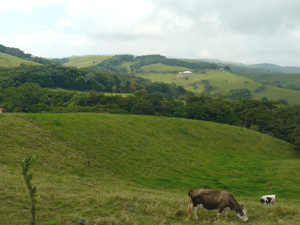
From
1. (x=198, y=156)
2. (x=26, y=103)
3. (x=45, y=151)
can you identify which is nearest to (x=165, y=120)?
(x=198, y=156)

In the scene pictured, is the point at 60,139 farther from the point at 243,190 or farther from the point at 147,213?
the point at 243,190

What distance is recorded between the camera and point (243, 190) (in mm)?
24891

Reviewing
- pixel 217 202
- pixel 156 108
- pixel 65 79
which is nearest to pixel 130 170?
pixel 217 202

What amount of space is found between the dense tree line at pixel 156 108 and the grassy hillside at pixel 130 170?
18.2 m

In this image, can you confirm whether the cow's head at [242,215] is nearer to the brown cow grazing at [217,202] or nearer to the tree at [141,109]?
the brown cow grazing at [217,202]

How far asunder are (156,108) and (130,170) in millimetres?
47432

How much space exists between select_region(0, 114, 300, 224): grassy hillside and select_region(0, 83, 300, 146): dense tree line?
59.7 ft

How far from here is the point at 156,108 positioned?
2864 inches

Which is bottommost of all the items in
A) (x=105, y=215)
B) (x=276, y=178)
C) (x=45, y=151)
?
(x=276, y=178)

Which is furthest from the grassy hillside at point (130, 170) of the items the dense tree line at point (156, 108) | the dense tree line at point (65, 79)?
the dense tree line at point (65, 79)

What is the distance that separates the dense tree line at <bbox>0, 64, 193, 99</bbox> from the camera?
91.7m

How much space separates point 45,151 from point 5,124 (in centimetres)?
753

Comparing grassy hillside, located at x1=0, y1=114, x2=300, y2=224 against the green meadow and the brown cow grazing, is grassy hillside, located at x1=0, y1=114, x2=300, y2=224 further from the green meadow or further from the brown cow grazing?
the green meadow

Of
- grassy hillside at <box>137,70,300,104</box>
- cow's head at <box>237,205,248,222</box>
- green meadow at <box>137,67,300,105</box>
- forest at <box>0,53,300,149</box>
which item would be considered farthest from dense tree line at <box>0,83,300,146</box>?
grassy hillside at <box>137,70,300,104</box>
